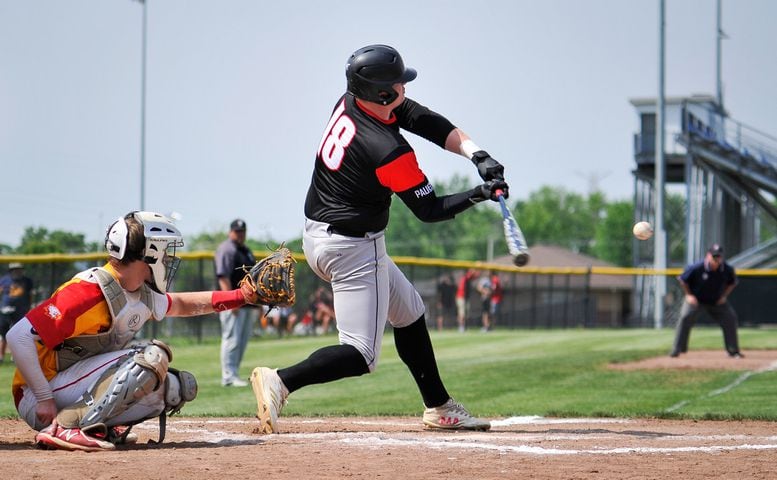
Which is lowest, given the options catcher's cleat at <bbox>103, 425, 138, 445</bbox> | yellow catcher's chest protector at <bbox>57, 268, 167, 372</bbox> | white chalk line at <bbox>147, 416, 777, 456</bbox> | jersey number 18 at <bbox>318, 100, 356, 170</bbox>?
white chalk line at <bbox>147, 416, 777, 456</bbox>

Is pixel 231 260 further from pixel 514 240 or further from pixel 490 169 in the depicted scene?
pixel 514 240

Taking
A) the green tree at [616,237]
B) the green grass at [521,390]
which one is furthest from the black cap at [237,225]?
the green tree at [616,237]

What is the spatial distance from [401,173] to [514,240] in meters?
0.74

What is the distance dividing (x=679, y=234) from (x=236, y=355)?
39.0 metres

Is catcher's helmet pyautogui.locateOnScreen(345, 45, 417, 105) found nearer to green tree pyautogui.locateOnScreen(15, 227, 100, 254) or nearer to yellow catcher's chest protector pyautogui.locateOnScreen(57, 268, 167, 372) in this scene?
yellow catcher's chest protector pyautogui.locateOnScreen(57, 268, 167, 372)

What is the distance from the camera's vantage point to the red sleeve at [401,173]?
6.06m

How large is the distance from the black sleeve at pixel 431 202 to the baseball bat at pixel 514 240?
0.18 meters

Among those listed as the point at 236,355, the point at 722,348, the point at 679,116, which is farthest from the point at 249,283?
the point at 679,116

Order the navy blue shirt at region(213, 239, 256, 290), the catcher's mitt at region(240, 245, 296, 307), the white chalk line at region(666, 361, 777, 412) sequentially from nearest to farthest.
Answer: the catcher's mitt at region(240, 245, 296, 307) < the white chalk line at region(666, 361, 777, 412) < the navy blue shirt at region(213, 239, 256, 290)

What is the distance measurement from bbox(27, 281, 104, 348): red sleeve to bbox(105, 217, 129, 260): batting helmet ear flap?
241 millimetres

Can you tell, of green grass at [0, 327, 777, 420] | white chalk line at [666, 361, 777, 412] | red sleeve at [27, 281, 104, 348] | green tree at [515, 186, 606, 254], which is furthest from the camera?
green tree at [515, 186, 606, 254]

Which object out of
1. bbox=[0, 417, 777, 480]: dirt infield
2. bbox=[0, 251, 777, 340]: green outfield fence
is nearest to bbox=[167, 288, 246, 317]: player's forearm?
bbox=[0, 417, 777, 480]: dirt infield

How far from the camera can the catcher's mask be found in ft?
18.6

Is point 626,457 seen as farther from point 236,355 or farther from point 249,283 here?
point 236,355
